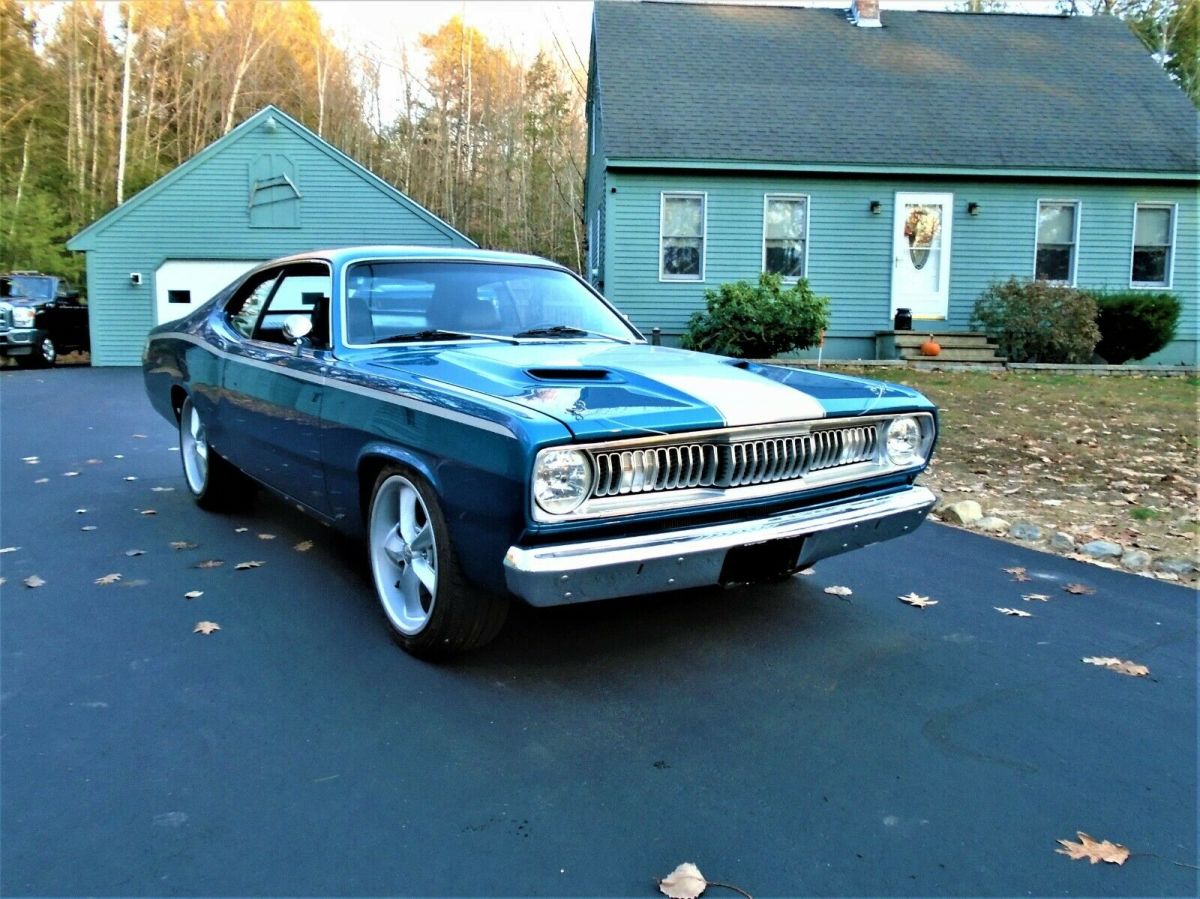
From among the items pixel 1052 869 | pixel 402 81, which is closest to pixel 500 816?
pixel 1052 869

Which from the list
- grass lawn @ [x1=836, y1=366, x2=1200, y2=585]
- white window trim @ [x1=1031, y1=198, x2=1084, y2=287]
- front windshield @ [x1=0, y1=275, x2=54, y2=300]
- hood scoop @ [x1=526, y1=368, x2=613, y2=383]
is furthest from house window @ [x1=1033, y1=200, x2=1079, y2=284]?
front windshield @ [x1=0, y1=275, x2=54, y2=300]

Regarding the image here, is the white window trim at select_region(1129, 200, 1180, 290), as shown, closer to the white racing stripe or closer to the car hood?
the car hood

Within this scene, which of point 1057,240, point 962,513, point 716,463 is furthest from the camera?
point 1057,240

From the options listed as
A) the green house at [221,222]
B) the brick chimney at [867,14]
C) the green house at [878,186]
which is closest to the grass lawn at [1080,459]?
the green house at [878,186]

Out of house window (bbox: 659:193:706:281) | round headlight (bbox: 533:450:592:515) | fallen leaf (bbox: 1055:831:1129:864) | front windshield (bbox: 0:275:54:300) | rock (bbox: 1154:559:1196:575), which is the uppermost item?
house window (bbox: 659:193:706:281)

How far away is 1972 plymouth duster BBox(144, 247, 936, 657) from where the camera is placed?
9.12ft

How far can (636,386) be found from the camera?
3184mm

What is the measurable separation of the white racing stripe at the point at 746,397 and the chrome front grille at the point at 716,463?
0.27ft

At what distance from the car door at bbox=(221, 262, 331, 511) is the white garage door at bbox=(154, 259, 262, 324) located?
50.9ft

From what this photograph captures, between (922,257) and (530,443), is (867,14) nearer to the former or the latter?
(922,257)

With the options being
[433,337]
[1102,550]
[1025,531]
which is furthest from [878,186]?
[433,337]

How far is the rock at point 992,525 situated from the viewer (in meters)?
5.54

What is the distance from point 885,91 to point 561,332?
1547 cm

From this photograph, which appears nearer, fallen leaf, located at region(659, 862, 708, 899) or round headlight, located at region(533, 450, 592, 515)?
fallen leaf, located at region(659, 862, 708, 899)
